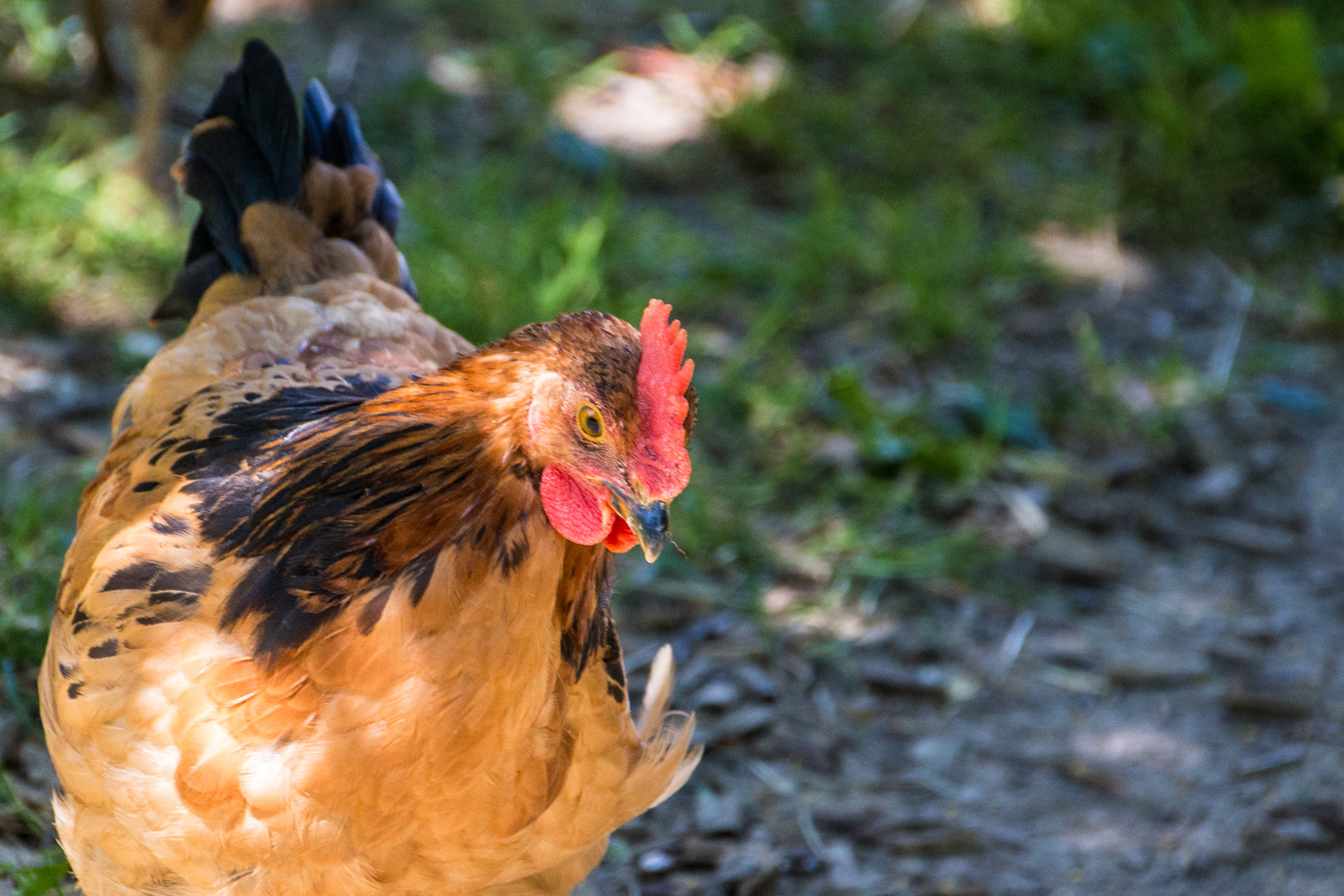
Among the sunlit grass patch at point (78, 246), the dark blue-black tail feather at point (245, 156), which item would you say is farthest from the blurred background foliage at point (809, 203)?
the dark blue-black tail feather at point (245, 156)

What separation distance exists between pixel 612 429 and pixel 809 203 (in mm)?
4007

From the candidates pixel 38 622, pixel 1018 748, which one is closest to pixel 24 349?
pixel 38 622

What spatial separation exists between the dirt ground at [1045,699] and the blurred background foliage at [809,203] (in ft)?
0.64

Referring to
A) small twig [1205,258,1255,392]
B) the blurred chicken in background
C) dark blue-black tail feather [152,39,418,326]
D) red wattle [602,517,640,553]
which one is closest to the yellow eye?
red wattle [602,517,640,553]

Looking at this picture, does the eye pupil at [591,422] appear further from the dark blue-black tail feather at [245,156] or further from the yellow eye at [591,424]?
the dark blue-black tail feather at [245,156]

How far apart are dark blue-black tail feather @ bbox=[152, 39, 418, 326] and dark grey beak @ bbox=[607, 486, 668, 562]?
4.41ft

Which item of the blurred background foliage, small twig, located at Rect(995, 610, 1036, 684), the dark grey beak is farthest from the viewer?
the blurred background foliage

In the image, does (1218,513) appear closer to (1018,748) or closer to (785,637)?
(1018,748)

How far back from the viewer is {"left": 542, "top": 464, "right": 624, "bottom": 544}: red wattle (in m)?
1.75

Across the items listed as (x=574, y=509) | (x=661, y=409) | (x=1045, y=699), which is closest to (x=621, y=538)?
(x=574, y=509)

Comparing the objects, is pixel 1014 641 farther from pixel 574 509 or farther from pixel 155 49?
pixel 155 49

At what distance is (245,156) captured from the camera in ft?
8.75

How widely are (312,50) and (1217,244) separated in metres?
4.33

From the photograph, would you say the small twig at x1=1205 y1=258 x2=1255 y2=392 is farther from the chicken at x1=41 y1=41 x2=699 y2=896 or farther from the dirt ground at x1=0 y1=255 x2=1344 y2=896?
the chicken at x1=41 y1=41 x2=699 y2=896
